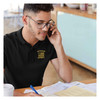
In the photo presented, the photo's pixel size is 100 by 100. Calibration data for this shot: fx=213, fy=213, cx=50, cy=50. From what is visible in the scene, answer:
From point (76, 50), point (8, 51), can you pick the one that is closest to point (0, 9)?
point (8, 51)

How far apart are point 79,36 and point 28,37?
2015 mm

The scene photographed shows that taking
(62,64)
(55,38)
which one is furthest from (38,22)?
(62,64)

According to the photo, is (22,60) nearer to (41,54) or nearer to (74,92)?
(41,54)

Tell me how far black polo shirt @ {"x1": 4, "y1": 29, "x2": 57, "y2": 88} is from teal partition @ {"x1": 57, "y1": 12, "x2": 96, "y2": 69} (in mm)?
1764

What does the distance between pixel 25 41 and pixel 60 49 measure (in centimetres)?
23

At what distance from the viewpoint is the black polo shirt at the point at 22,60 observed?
4.28 feet

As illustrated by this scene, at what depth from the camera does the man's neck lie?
135cm

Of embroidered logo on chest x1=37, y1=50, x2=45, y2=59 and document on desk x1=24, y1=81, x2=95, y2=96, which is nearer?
document on desk x1=24, y1=81, x2=95, y2=96

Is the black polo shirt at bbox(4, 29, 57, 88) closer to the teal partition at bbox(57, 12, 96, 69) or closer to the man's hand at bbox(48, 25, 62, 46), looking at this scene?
the man's hand at bbox(48, 25, 62, 46)

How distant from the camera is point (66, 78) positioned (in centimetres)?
132

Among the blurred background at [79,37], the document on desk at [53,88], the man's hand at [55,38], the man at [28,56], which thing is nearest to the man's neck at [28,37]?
the man at [28,56]

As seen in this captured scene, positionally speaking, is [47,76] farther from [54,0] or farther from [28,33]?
[54,0]

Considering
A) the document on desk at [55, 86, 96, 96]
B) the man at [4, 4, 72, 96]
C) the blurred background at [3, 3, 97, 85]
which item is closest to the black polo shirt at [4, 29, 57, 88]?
the man at [4, 4, 72, 96]

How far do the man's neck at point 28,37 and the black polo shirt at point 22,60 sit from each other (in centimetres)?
2
